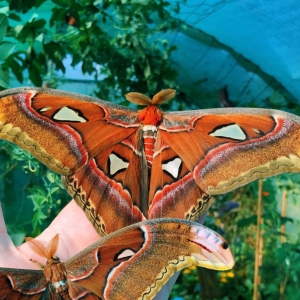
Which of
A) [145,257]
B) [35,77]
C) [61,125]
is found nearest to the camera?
[145,257]

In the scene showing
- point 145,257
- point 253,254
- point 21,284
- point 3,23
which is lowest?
point 253,254

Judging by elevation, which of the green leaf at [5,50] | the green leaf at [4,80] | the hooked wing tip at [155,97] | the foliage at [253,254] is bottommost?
the foliage at [253,254]

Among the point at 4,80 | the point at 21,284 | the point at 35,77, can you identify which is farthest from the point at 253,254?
the point at 21,284

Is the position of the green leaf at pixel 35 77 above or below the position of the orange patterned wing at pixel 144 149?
below

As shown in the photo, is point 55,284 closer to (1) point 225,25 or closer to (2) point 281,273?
(2) point 281,273

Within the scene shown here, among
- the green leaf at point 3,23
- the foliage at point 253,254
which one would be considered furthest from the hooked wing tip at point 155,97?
the foliage at point 253,254

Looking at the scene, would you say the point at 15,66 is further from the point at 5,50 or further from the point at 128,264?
the point at 128,264

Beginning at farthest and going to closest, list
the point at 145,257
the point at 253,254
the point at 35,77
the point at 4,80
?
the point at 253,254 < the point at 35,77 < the point at 4,80 < the point at 145,257

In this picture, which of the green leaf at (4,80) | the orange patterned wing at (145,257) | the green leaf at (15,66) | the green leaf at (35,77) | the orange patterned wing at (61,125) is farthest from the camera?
the green leaf at (35,77)

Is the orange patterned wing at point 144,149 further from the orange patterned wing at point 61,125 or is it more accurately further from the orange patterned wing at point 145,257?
the orange patterned wing at point 145,257

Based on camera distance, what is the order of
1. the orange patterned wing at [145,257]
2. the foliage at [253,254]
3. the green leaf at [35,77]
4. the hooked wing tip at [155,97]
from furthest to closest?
the foliage at [253,254], the green leaf at [35,77], the hooked wing tip at [155,97], the orange patterned wing at [145,257]
